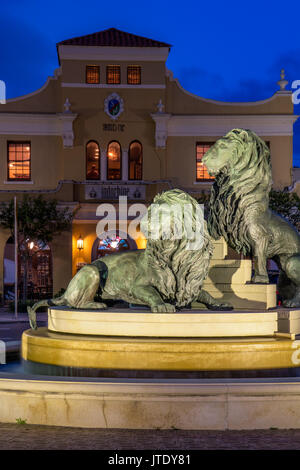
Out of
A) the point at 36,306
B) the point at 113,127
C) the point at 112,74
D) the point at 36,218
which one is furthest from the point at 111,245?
the point at 36,306

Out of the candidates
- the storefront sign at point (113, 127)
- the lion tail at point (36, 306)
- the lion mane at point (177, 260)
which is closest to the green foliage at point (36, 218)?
the storefront sign at point (113, 127)

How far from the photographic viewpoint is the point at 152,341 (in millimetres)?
7289

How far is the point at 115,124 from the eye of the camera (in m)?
31.2

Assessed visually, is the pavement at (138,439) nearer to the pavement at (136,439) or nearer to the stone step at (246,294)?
the pavement at (136,439)

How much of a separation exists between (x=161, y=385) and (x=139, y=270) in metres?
2.41

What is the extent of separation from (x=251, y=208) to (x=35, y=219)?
19.6 m

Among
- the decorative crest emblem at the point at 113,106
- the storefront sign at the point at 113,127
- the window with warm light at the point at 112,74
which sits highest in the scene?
the window with warm light at the point at 112,74

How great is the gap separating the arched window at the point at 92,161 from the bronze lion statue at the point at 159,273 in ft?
75.1

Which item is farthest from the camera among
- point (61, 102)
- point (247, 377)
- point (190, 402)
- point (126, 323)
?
point (61, 102)

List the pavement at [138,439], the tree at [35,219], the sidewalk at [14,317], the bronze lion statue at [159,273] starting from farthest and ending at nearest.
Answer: the tree at [35,219], the sidewalk at [14,317], the bronze lion statue at [159,273], the pavement at [138,439]

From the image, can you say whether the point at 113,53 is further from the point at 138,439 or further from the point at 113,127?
the point at 138,439

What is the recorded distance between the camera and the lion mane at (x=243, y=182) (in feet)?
29.9
